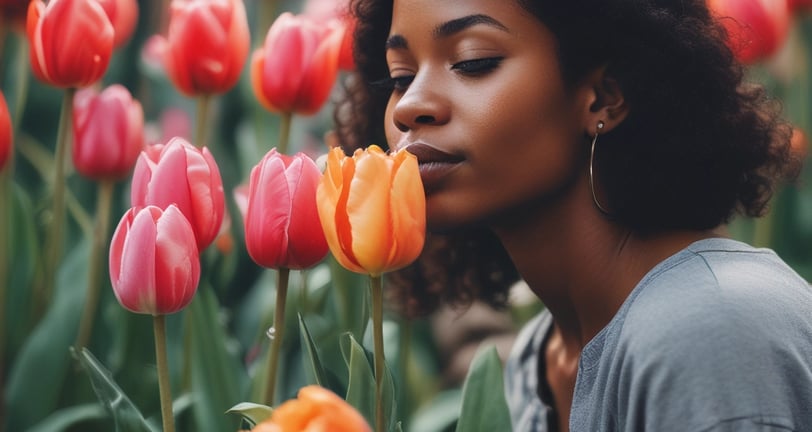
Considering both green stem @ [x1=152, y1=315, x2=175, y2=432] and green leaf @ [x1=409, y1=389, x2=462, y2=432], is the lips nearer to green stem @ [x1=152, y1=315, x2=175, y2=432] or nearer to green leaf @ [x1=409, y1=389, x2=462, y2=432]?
green stem @ [x1=152, y1=315, x2=175, y2=432]

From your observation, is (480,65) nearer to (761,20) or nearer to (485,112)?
(485,112)

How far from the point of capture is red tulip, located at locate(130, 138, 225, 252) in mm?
1245

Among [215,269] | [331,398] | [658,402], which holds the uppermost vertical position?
[331,398]

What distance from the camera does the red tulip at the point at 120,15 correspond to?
167 cm

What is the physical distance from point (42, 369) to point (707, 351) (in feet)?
3.46

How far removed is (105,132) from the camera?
1.79 meters

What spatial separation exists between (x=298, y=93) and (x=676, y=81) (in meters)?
0.54

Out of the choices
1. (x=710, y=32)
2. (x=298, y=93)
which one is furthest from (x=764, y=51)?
(x=298, y=93)

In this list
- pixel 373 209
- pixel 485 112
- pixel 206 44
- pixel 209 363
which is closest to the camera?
pixel 373 209

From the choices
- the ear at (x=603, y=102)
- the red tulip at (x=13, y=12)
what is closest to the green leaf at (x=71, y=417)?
the red tulip at (x=13, y=12)

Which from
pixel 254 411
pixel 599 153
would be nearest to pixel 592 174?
pixel 599 153

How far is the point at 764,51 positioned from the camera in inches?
77.9

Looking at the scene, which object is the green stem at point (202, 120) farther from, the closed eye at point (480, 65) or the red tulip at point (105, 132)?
the closed eye at point (480, 65)

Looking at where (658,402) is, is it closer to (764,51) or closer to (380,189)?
(380,189)
